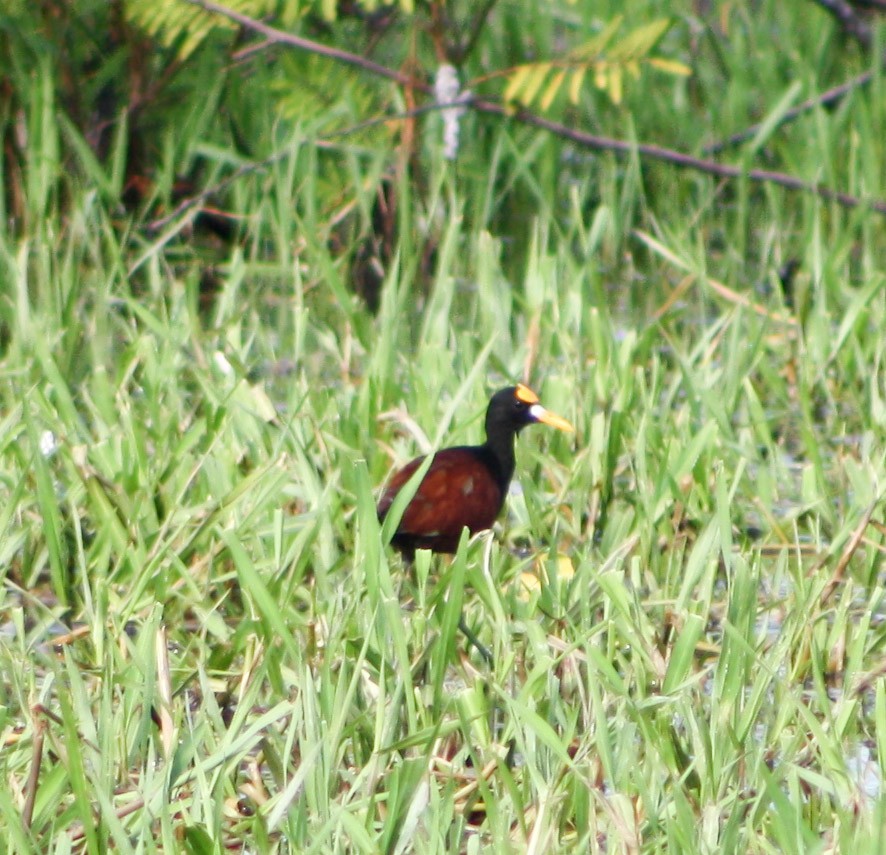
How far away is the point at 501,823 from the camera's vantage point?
2648 mm

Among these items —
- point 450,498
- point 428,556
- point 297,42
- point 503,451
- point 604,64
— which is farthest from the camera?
point 297,42

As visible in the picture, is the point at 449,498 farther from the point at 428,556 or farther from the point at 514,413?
the point at 428,556

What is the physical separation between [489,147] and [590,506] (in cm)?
333

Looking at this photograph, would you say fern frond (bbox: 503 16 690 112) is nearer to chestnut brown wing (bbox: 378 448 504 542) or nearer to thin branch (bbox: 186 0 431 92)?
thin branch (bbox: 186 0 431 92)

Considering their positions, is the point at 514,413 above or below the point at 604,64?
Result: below

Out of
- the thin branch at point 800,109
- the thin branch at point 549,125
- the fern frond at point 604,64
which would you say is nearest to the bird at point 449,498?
the fern frond at point 604,64

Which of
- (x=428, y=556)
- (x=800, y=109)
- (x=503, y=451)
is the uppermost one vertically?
(x=800, y=109)

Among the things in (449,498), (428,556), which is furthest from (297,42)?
(428,556)

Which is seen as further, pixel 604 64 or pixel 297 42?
pixel 297 42

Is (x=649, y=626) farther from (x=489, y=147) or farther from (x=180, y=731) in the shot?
(x=489, y=147)

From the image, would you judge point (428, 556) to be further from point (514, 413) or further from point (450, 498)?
point (514, 413)

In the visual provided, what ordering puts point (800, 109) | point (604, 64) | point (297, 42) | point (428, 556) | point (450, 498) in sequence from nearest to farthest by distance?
point (428, 556)
point (450, 498)
point (604, 64)
point (297, 42)
point (800, 109)

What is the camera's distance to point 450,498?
168 inches

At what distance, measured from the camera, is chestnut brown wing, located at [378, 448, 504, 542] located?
4.29 m
